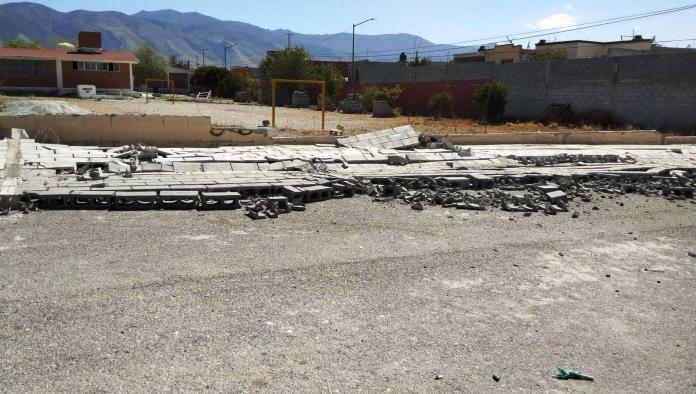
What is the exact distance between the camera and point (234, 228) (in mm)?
8477

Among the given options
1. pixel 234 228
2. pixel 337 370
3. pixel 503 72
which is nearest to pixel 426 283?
pixel 337 370

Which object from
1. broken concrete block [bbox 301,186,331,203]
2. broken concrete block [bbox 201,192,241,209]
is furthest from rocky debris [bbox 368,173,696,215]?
broken concrete block [bbox 201,192,241,209]

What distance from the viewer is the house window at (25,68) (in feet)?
152

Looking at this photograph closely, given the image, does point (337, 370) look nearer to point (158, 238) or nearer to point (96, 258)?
point (96, 258)

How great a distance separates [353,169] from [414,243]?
557cm

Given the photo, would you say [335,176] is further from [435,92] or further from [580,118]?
[435,92]

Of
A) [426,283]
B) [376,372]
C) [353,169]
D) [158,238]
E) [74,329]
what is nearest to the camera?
[376,372]

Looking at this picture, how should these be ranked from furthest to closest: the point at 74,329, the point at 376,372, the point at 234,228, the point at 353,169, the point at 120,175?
the point at 353,169 → the point at 120,175 → the point at 234,228 → the point at 74,329 → the point at 376,372

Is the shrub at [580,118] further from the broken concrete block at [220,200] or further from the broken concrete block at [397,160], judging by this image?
the broken concrete block at [220,200]

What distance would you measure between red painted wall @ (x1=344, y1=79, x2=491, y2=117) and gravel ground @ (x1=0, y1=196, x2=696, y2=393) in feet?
87.9

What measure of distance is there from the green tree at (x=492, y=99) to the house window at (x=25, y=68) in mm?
34348

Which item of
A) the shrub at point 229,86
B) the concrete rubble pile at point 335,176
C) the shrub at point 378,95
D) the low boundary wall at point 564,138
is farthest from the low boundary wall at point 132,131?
the shrub at point 229,86

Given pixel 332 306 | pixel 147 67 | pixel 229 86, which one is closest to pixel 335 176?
pixel 332 306

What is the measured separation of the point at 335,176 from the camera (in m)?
12.1
